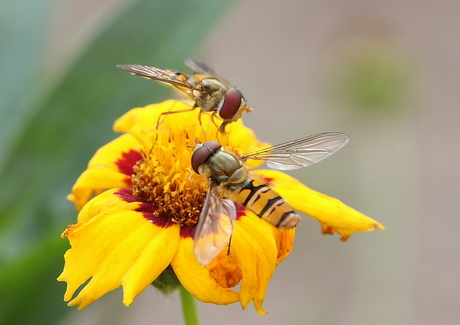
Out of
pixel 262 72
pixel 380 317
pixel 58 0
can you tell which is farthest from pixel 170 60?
pixel 262 72

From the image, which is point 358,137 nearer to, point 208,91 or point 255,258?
point 208,91

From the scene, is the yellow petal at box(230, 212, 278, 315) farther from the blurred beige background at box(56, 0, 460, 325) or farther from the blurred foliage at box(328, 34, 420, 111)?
the blurred foliage at box(328, 34, 420, 111)

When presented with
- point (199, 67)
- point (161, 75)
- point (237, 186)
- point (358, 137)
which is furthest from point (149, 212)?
point (358, 137)

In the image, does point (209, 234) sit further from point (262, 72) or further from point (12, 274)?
point (262, 72)

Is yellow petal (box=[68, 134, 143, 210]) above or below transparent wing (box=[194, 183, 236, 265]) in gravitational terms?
below

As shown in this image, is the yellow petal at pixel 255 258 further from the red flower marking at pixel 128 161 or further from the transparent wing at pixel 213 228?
the red flower marking at pixel 128 161

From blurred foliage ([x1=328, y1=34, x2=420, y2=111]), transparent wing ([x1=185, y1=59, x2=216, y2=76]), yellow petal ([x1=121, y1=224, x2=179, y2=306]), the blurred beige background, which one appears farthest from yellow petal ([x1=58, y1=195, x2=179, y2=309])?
blurred foliage ([x1=328, y1=34, x2=420, y2=111])

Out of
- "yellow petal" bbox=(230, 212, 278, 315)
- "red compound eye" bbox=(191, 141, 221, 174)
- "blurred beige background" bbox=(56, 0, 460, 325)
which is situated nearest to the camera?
"yellow petal" bbox=(230, 212, 278, 315)
